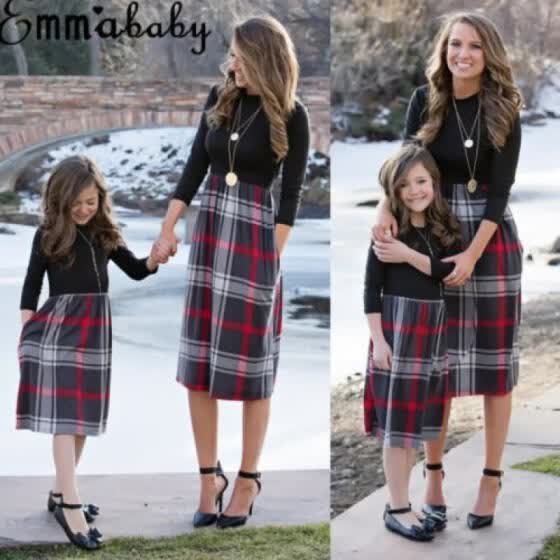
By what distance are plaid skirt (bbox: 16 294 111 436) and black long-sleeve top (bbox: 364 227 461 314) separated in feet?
2.60

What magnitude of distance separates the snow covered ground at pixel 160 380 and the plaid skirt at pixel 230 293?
12.3 inches

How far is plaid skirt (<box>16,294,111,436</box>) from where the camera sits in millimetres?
3928

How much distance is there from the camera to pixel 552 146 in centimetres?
439

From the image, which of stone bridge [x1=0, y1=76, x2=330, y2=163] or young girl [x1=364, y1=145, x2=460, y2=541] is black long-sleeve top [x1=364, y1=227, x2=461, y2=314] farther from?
stone bridge [x1=0, y1=76, x2=330, y2=163]

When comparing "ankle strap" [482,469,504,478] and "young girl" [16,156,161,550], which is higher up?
"young girl" [16,156,161,550]

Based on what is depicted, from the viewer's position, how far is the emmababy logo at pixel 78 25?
13.3 ft

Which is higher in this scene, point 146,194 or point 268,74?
point 268,74

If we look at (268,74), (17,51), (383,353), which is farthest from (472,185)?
(17,51)

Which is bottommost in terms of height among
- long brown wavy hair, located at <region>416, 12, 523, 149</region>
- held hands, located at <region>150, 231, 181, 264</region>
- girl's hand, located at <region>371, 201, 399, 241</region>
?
held hands, located at <region>150, 231, 181, 264</region>

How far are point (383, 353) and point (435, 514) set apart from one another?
0.55 metres

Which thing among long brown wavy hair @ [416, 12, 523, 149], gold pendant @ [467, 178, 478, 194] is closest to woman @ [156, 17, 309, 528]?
long brown wavy hair @ [416, 12, 523, 149]

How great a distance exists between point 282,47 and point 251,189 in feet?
1.39

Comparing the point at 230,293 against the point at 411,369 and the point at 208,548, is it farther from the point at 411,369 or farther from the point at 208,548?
the point at 208,548

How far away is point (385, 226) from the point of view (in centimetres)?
389
